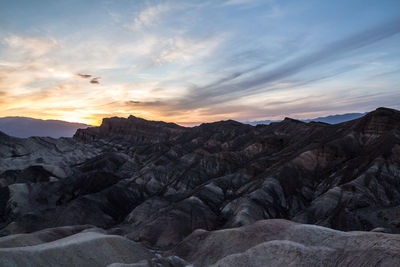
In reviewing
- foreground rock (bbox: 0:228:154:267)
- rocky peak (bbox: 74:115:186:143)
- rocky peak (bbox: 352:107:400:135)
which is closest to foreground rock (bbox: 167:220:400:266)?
foreground rock (bbox: 0:228:154:267)

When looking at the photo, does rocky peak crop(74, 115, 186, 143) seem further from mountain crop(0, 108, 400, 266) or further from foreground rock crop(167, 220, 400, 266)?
foreground rock crop(167, 220, 400, 266)

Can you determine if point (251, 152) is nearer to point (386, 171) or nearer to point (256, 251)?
point (386, 171)

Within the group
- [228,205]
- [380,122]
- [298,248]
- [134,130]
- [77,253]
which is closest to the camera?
[298,248]

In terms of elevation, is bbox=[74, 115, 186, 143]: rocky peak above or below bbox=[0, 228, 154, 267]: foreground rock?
above

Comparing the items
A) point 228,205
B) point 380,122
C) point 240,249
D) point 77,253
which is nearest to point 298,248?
point 240,249

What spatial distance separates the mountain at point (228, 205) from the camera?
20.8m

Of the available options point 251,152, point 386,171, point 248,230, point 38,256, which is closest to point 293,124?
point 251,152

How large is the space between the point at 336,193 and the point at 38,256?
46834mm

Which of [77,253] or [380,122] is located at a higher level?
[380,122]

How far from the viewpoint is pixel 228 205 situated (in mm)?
51688

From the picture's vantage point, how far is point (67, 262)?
2306cm

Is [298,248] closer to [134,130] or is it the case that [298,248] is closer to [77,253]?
[77,253]

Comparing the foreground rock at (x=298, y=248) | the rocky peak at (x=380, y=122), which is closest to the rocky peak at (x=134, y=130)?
the rocky peak at (x=380, y=122)

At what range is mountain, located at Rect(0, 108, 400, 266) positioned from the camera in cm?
2077
